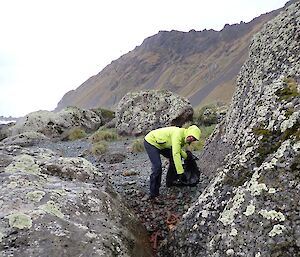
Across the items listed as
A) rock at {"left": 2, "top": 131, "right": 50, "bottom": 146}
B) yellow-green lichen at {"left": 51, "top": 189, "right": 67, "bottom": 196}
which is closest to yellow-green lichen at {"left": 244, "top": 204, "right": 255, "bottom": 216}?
yellow-green lichen at {"left": 51, "top": 189, "right": 67, "bottom": 196}

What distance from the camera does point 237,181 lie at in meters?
5.42

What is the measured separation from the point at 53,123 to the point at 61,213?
27614mm

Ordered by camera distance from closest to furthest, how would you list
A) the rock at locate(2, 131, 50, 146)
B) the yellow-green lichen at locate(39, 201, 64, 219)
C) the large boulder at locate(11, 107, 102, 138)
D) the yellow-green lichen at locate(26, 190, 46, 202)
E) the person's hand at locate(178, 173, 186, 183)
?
the yellow-green lichen at locate(39, 201, 64, 219) < the yellow-green lichen at locate(26, 190, 46, 202) < the person's hand at locate(178, 173, 186, 183) < the rock at locate(2, 131, 50, 146) < the large boulder at locate(11, 107, 102, 138)

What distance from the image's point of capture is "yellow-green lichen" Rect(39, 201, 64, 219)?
216 inches

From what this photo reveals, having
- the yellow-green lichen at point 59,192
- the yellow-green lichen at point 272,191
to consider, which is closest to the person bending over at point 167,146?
the yellow-green lichen at point 59,192

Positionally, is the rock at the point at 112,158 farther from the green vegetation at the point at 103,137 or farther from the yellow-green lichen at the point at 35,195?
the yellow-green lichen at the point at 35,195

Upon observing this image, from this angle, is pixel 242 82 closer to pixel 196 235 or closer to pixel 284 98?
pixel 284 98

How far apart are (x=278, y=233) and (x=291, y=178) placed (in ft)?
2.19

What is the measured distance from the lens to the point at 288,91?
19.7 ft

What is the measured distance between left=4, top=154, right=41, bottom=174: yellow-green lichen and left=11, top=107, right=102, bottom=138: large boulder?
2352cm

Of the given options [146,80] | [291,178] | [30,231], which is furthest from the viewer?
[146,80]

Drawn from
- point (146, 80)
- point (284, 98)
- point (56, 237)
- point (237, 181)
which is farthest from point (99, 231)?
point (146, 80)

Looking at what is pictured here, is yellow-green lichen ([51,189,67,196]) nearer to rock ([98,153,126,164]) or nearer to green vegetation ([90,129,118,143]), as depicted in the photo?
rock ([98,153,126,164])

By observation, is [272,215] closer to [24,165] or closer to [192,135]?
[24,165]
